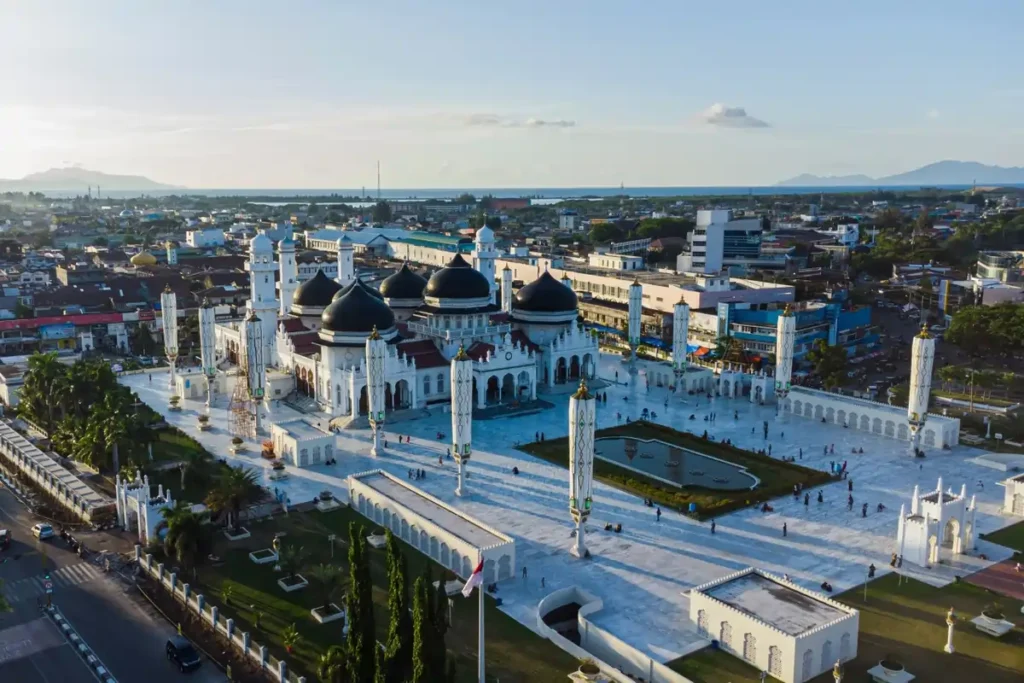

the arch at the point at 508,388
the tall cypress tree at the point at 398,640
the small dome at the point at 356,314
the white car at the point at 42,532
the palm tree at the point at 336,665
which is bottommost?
the white car at the point at 42,532

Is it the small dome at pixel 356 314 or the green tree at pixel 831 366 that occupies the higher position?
the small dome at pixel 356 314

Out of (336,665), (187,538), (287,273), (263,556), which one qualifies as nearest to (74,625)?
(187,538)

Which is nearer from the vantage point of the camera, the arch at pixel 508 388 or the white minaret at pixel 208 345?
the white minaret at pixel 208 345

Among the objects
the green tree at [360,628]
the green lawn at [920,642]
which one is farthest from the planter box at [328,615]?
the green lawn at [920,642]

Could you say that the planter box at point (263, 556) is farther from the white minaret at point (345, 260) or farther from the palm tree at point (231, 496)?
the white minaret at point (345, 260)

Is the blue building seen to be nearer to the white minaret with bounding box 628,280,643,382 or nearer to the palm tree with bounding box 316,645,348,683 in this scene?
the white minaret with bounding box 628,280,643,382

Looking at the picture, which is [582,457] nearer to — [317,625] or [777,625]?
[777,625]

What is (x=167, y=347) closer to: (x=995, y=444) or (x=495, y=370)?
(x=495, y=370)
